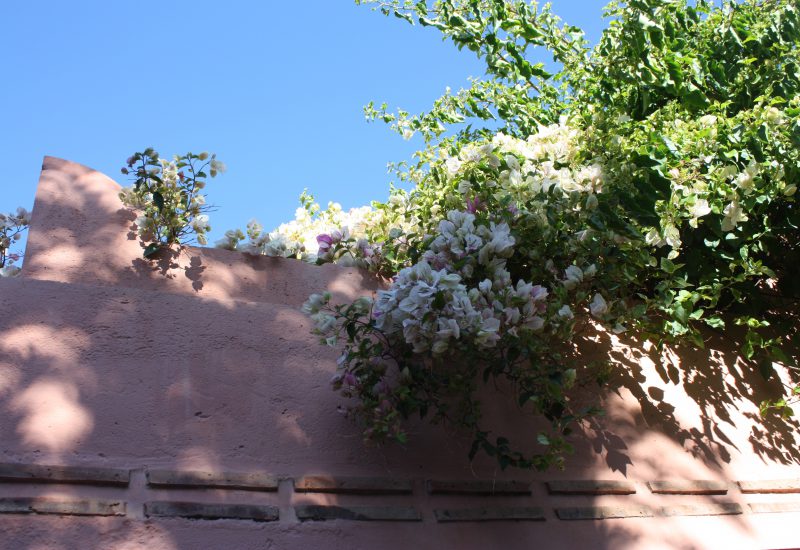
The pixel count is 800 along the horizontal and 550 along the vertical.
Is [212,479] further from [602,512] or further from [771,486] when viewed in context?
[771,486]

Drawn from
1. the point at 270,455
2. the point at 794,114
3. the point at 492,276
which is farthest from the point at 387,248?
the point at 794,114

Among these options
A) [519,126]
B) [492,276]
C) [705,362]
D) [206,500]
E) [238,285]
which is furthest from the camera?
[519,126]

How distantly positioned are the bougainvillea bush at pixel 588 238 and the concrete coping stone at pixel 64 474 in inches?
23.7

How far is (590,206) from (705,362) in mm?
774

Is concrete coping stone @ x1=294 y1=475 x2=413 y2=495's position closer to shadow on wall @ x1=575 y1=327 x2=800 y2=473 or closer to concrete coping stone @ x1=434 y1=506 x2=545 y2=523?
concrete coping stone @ x1=434 y1=506 x2=545 y2=523

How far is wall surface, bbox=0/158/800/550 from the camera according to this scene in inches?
70.1

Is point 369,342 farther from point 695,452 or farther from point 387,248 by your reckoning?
point 695,452

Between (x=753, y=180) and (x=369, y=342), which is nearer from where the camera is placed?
(x=369, y=342)

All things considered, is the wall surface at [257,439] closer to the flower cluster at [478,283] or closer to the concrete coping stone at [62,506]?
the concrete coping stone at [62,506]

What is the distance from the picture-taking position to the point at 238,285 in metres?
2.40

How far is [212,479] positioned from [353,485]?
0.35m

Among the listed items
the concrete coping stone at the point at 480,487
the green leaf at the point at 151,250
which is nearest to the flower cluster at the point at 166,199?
the green leaf at the point at 151,250

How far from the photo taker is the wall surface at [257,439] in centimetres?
178

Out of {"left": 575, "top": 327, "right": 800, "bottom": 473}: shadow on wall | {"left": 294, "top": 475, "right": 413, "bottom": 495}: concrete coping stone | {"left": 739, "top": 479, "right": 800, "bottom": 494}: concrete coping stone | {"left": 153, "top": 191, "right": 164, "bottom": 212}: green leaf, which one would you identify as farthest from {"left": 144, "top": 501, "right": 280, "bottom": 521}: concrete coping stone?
{"left": 739, "top": 479, "right": 800, "bottom": 494}: concrete coping stone
